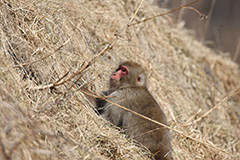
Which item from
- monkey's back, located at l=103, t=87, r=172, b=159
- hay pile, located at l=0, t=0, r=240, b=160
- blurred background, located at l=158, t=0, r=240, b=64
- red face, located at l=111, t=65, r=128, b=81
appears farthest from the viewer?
blurred background, located at l=158, t=0, r=240, b=64

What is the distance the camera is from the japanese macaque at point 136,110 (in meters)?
3.95

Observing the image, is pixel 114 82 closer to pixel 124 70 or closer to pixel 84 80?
pixel 124 70

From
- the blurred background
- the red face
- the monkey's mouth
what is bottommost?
the blurred background

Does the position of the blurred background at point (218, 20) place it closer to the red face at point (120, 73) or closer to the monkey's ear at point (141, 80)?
the monkey's ear at point (141, 80)

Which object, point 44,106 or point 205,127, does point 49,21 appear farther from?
point 205,127

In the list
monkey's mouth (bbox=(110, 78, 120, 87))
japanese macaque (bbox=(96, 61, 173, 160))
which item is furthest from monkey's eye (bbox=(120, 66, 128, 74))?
monkey's mouth (bbox=(110, 78, 120, 87))

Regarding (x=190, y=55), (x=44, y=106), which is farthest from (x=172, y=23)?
(x=44, y=106)

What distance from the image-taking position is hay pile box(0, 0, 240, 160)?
3.00 meters

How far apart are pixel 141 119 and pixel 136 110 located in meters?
0.14

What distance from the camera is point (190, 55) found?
8.10 m

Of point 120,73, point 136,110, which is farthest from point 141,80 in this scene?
point 136,110

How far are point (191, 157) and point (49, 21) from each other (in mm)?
2716

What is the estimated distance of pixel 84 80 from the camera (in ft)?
14.7

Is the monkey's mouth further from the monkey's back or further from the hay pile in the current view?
the hay pile
